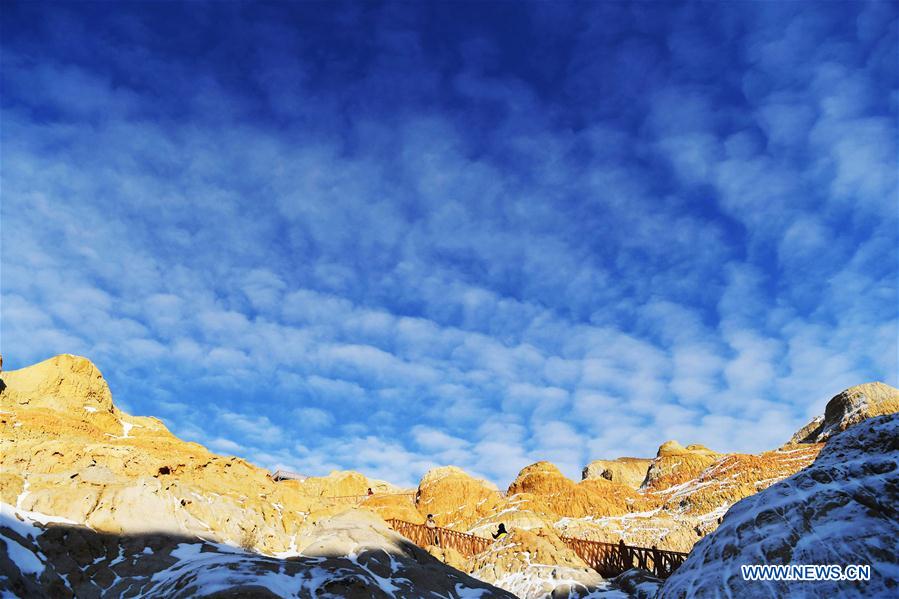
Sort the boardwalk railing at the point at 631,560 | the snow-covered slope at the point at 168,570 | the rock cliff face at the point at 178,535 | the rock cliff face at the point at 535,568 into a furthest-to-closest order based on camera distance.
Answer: the boardwalk railing at the point at 631,560
the rock cliff face at the point at 535,568
the rock cliff face at the point at 178,535
the snow-covered slope at the point at 168,570

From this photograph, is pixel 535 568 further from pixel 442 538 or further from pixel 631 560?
pixel 442 538

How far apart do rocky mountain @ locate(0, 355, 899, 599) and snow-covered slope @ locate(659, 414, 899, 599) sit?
1.75 m

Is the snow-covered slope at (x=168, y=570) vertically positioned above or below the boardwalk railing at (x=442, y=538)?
below

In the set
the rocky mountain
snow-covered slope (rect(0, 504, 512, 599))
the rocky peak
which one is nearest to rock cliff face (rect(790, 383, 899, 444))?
the rocky mountain

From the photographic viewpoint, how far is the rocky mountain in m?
26.0

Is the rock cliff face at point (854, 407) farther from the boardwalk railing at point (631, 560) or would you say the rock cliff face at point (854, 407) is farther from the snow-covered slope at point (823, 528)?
the snow-covered slope at point (823, 528)

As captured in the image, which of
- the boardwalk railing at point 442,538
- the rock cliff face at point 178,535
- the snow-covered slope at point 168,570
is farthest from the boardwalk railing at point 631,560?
the rock cliff face at point 178,535

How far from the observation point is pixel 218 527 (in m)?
36.7

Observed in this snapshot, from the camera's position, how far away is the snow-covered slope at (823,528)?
1592 cm

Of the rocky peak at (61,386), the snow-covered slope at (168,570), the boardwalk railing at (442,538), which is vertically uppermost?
the rocky peak at (61,386)

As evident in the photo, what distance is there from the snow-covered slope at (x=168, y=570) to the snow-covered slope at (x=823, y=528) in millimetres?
15000

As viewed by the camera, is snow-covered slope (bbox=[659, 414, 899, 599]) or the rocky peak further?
the rocky peak

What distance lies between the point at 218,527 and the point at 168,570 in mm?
8718

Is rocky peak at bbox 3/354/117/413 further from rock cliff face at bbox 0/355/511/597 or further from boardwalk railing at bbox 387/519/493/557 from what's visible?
boardwalk railing at bbox 387/519/493/557
